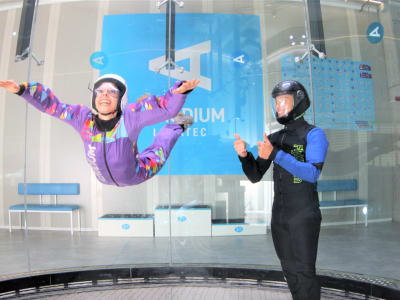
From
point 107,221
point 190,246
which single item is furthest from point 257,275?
point 107,221

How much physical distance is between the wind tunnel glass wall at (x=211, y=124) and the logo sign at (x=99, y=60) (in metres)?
0.07

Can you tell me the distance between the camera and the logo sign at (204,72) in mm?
3879

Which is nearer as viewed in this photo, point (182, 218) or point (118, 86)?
point (118, 86)

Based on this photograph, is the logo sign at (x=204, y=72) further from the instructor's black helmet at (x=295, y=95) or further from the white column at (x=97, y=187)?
the instructor's black helmet at (x=295, y=95)

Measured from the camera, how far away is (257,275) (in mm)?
3477

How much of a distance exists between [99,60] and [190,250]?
107 inches

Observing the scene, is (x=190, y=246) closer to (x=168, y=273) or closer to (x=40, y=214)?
(x=168, y=273)

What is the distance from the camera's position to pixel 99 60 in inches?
153

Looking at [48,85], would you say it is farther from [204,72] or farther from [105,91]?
[105,91]

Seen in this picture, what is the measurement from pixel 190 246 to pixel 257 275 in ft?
4.59

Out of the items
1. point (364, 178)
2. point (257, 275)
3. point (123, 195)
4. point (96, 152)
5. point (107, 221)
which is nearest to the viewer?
point (96, 152)

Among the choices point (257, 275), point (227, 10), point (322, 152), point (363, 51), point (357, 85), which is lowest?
point (257, 275)

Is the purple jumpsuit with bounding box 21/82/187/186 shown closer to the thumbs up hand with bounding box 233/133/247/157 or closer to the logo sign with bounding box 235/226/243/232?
the thumbs up hand with bounding box 233/133/247/157

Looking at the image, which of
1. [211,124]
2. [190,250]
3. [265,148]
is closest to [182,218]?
[190,250]
